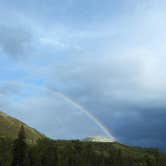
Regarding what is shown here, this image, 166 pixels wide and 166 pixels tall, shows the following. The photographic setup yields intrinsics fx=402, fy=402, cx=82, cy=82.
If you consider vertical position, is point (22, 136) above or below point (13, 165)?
above

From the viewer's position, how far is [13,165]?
542 feet

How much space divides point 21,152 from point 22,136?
10347 millimetres

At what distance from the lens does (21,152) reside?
166 meters

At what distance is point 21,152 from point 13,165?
6.14 m

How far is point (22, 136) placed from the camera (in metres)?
175

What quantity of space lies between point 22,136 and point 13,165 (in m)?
14.5
